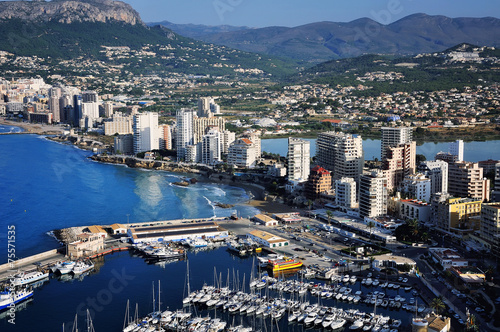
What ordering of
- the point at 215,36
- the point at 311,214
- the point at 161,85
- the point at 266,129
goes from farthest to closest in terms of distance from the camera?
the point at 215,36 < the point at 161,85 < the point at 266,129 < the point at 311,214

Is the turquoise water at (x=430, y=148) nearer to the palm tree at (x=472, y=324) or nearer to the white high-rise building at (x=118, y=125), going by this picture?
the white high-rise building at (x=118, y=125)

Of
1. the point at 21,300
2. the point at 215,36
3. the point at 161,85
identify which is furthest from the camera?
the point at 215,36

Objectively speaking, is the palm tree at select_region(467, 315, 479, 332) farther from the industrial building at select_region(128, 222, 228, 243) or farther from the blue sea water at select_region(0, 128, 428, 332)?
the industrial building at select_region(128, 222, 228, 243)

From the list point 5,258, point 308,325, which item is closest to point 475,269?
point 308,325

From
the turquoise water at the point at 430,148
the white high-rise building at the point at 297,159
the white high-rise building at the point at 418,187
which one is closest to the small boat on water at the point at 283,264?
the white high-rise building at the point at 418,187

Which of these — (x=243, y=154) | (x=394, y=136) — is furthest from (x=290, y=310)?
(x=243, y=154)

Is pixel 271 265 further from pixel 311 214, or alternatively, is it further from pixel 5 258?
pixel 5 258

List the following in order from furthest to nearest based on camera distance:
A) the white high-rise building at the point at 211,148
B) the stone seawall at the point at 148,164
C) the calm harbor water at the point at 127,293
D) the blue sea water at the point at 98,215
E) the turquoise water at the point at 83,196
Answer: the white high-rise building at the point at 211,148 < the stone seawall at the point at 148,164 < the turquoise water at the point at 83,196 < the blue sea water at the point at 98,215 < the calm harbor water at the point at 127,293

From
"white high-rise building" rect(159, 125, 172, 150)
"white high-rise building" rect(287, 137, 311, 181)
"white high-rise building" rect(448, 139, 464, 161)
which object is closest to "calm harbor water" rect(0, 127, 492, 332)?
"white high-rise building" rect(287, 137, 311, 181)
